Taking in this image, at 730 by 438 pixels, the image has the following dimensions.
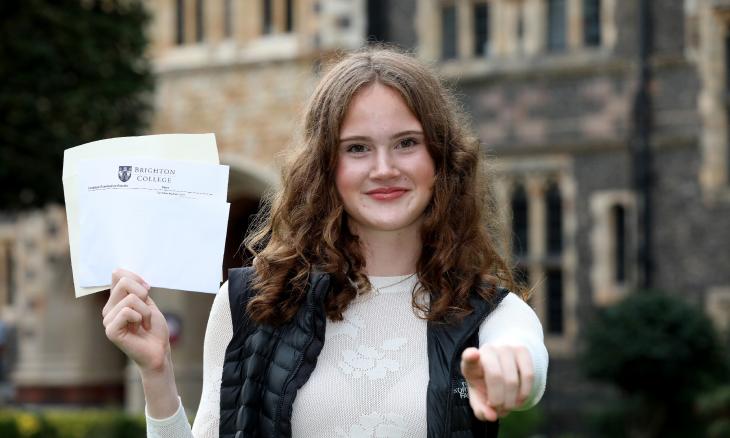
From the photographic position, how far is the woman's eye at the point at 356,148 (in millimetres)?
2541

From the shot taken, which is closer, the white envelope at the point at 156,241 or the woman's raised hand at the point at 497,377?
the woman's raised hand at the point at 497,377

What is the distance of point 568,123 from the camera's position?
47.2ft

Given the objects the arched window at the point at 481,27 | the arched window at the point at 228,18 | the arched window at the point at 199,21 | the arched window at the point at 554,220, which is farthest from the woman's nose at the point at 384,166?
the arched window at the point at 199,21

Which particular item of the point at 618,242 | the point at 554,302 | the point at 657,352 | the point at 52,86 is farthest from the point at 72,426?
the point at 618,242

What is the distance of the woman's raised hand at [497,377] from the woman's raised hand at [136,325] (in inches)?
25.7

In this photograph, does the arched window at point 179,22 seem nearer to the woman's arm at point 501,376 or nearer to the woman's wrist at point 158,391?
the woman's wrist at point 158,391

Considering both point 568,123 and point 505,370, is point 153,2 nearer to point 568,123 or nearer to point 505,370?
point 568,123

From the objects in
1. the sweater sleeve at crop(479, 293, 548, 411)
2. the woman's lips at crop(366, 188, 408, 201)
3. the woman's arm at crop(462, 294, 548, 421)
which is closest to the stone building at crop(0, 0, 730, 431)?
the woman's lips at crop(366, 188, 408, 201)

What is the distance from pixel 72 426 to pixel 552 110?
5818 mm

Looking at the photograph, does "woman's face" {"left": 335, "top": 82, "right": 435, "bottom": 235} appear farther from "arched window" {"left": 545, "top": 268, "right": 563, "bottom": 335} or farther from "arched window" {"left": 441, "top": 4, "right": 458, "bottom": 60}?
"arched window" {"left": 441, "top": 4, "right": 458, "bottom": 60}

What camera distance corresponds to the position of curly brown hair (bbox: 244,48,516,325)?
250 cm

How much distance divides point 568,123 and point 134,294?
40.2 feet

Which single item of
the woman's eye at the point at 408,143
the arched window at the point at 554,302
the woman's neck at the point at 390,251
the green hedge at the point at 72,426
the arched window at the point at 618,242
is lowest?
the green hedge at the point at 72,426

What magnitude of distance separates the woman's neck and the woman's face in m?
0.03
